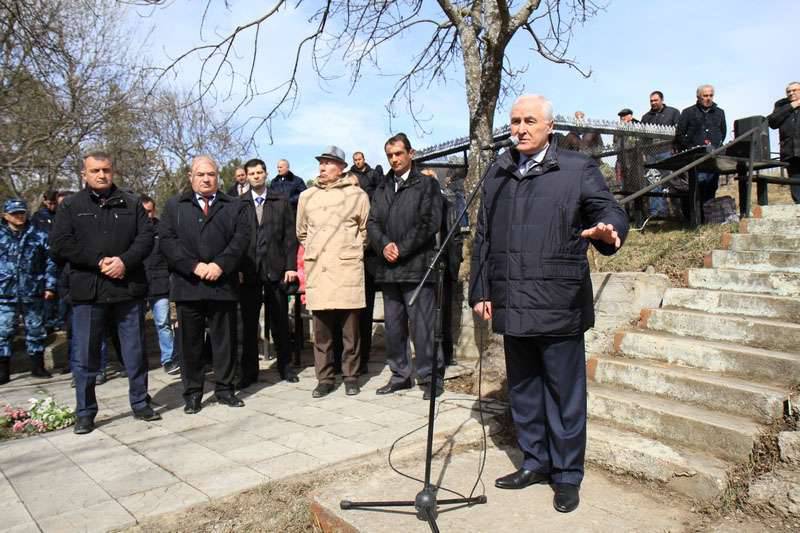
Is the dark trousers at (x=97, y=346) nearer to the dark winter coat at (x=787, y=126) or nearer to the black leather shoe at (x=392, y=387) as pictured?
the black leather shoe at (x=392, y=387)

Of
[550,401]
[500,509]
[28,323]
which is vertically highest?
[28,323]

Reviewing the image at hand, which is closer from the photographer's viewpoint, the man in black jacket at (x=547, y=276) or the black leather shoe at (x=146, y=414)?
the man in black jacket at (x=547, y=276)

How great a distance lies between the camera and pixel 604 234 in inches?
107

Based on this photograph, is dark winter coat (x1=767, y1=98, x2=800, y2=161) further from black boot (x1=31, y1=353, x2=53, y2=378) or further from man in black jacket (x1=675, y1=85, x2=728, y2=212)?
black boot (x1=31, y1=353, x2=53, y2=378)

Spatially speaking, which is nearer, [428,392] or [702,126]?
[428,392]

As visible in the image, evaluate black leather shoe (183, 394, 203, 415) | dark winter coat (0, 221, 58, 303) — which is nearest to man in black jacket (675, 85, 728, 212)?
black leather shoe (183, 394, 203, 415)

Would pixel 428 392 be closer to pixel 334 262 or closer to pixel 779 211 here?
pixel 334 262

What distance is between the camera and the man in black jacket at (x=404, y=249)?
5.07 m

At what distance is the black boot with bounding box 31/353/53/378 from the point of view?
678cm

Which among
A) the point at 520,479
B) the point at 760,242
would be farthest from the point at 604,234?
the point at 760,242

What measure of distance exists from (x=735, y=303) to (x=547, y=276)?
91.9 inches

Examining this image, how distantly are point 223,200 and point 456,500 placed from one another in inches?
131

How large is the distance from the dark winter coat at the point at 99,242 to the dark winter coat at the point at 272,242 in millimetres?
1246

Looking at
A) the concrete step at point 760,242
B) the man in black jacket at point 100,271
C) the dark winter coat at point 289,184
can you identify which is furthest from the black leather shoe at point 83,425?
the concrete step at point 760,242
